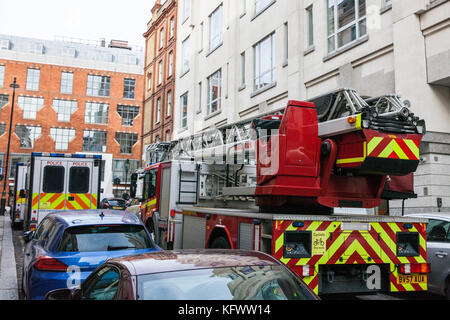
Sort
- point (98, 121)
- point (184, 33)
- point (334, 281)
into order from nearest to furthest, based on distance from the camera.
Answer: point (334, 281) → point (184, 33) → point (98, 121)

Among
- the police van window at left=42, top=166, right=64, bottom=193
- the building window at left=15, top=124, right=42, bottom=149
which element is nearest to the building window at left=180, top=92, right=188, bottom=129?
the police van window at left=42, top=166, right=64, bottom=193

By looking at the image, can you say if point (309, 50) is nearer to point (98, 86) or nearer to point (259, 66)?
point (259, 66)

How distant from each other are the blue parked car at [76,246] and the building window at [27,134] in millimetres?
50253

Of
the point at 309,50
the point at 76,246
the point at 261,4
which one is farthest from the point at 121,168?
the point at 76,246

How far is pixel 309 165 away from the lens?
21.6 ft

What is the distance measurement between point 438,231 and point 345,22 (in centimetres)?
982

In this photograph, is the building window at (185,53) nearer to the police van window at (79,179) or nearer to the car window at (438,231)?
the police van window at (79,179)

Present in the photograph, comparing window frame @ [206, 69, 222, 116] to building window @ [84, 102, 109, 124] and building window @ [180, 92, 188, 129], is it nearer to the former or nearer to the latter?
building window @ [180, 92, 188, 129]

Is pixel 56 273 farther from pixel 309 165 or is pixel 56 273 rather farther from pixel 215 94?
pixel 215 94

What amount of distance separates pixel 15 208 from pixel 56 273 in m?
15.5

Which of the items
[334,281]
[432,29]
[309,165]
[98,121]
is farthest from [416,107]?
[98,121]

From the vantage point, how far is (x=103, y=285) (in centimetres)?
364

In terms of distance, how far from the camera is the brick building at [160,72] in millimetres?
34156

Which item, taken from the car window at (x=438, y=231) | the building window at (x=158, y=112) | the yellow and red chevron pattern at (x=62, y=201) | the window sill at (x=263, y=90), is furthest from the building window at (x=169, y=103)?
the car window at (x=438, y=231)
